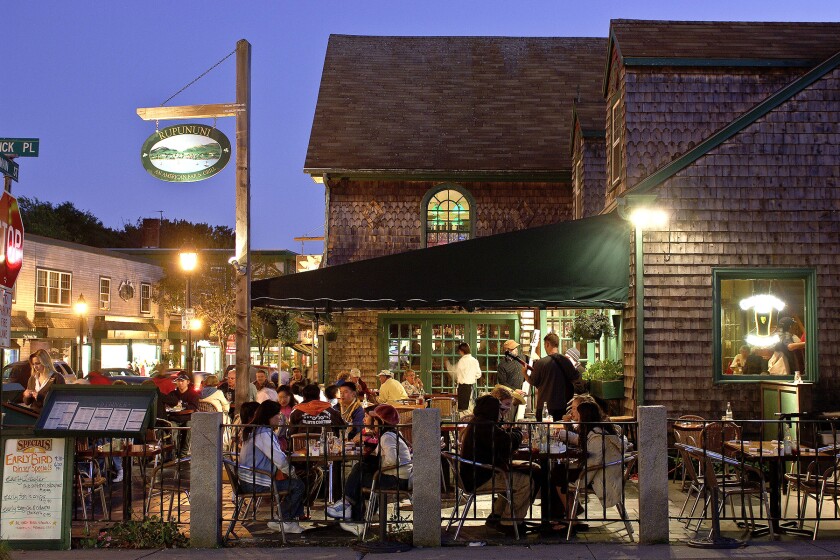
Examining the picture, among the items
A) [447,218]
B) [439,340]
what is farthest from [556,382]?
[447,218]

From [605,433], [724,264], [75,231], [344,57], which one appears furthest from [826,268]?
[75,231]

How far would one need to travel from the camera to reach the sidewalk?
7.73m

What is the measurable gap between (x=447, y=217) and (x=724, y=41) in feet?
23.8

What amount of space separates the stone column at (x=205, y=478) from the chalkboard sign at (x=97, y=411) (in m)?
0.49

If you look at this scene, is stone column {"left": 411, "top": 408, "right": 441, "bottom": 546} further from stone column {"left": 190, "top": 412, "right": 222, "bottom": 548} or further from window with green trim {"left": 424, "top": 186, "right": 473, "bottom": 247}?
window with green trim {"left": 424, "top": 186, "right": 473, "bottom": 247}

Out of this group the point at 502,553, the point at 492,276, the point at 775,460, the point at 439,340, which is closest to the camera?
the point at 502,553

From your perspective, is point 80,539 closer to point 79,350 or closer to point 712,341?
point 712,341

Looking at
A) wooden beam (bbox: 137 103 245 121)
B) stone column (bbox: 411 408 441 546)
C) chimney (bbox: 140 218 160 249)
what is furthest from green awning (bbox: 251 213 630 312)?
chimney (bbox: 140 218 160 249)

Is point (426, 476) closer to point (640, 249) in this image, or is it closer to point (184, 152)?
point (184, 152)

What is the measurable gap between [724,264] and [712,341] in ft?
3.58

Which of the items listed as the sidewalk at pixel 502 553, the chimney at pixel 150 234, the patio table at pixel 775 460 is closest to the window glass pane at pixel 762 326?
the patio table at pixel 775 460

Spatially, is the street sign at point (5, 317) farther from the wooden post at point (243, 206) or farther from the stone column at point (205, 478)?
the wooden post at point (243, 206)

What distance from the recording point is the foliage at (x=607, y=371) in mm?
13914

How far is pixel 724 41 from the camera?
46.3 feet
